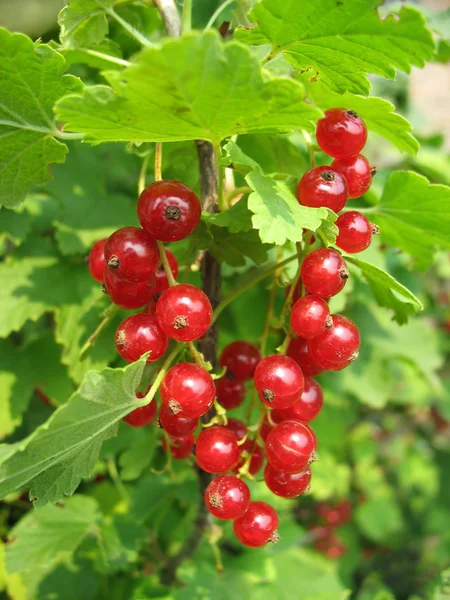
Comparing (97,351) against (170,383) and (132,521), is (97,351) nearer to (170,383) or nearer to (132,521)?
(170,383)

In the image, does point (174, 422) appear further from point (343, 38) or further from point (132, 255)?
point (343, 38)

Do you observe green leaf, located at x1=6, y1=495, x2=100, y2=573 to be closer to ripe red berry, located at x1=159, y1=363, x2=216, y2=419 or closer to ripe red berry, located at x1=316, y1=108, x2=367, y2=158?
ripe red berry, located at x1=159, y1=363, x2=216, y2=419

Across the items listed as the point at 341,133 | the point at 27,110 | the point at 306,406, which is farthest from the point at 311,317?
the point at 27,110

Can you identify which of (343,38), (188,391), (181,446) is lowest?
(181,446)

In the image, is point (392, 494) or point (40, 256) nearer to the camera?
point (40, 256)

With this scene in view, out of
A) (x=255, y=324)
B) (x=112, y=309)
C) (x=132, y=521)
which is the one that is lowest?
(x=132, y=521)

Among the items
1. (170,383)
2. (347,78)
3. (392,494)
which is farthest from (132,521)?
(392,494)

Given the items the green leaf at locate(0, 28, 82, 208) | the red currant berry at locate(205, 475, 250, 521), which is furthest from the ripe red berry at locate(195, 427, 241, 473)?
the green leaf at locate(0, 28, 82, 208)
